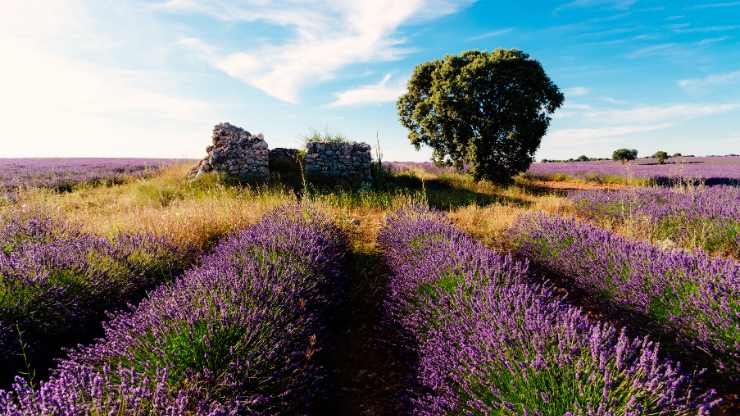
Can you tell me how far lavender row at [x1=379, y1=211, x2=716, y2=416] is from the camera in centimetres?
→ 151

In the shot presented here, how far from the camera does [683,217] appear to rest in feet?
18.9

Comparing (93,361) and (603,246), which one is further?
(603,246)

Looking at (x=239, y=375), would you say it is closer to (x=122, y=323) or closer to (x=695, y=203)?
(x=122, y=323)

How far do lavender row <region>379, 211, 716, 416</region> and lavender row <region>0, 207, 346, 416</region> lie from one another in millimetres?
755

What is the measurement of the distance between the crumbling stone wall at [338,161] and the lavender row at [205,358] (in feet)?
27.0

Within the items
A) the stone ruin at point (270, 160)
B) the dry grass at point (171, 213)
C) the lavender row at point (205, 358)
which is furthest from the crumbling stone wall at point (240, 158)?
the lavender row at point (205, 358)

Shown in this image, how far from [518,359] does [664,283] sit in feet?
6.40

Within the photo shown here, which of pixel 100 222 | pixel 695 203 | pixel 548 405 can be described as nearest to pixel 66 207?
pixel 100 222

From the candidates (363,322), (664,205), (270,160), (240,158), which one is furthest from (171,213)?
(664,205)

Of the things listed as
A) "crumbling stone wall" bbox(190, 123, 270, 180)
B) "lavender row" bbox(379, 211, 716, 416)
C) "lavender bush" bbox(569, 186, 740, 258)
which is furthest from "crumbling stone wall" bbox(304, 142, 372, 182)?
"lavender row" bbox(379, 211, 716, 416)

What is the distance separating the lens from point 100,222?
5.94m

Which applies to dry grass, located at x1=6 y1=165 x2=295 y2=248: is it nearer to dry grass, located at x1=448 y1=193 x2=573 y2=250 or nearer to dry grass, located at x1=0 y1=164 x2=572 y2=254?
dry grass, located at x1=0 y1=164 x2=572 y2=254

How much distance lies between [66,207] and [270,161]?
5.30 meters

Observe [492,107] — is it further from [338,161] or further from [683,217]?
[683,217]
